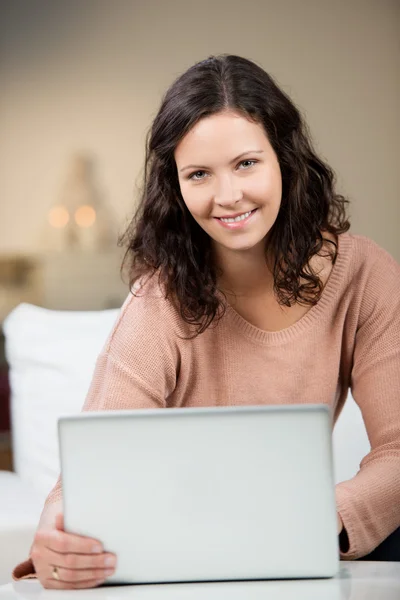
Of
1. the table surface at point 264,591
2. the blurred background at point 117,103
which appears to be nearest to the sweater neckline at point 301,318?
the table surface at point 264,591

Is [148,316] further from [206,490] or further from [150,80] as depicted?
[150,80]

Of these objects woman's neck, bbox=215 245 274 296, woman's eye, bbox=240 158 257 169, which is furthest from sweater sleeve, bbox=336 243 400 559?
woman's eye, bbox=240 158 257 169

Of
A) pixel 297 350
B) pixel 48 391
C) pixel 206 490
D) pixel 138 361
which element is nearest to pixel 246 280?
pixel 297 350

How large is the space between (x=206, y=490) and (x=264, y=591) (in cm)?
12

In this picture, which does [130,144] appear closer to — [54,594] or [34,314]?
[34,314]

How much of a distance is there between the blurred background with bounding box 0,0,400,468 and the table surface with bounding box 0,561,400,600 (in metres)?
3.36

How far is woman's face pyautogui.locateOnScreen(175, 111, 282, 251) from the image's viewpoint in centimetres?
129

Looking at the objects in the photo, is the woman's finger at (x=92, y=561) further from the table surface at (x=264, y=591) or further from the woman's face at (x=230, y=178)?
the woman's face at (x=230, y=178)

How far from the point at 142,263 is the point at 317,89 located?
9.88ft

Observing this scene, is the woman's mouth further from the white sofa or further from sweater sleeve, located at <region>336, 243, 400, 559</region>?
the white sofa

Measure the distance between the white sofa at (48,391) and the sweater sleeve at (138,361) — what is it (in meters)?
0.64

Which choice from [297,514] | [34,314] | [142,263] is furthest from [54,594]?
[34,314]

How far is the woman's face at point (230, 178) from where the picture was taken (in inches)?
50.8

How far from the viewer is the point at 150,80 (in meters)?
4.29
